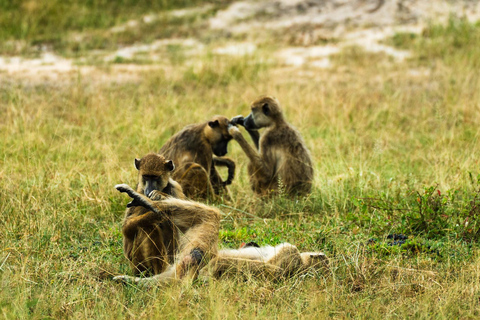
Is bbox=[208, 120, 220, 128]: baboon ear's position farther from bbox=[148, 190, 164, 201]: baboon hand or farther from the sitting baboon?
bbox=[148, 190, 164, 201]: baboon hand

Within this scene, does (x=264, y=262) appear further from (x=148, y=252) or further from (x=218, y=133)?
(x=218, y=133)

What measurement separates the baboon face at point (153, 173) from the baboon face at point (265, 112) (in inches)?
102

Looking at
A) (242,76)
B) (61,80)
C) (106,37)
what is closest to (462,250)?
(242,76)

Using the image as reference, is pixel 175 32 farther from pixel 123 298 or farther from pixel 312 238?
pixel 123 298

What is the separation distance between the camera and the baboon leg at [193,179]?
6918 mm

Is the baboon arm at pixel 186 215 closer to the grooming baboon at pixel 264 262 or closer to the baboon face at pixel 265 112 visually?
the grooming baboon at pixel 264 262

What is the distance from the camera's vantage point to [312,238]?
5801 millimetres

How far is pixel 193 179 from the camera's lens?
6926 mm

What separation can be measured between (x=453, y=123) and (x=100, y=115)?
18.5ft

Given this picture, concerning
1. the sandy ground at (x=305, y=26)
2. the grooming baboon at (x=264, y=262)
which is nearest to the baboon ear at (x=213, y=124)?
the grooming baboon at (x=264, y=262)

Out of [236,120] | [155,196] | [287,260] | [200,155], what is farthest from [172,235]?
[236,120]

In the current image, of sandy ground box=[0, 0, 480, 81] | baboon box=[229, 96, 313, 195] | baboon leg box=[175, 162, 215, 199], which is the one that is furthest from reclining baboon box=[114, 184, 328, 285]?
sandy ground box=[0, 0, 480, 81]

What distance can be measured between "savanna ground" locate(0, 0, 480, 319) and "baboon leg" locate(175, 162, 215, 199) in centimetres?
29

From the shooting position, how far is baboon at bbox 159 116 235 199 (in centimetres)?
695
